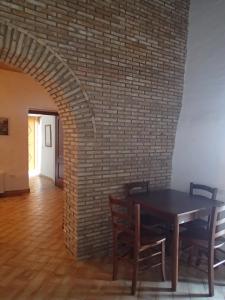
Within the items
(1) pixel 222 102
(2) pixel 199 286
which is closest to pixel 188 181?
(1) pixel 222 102

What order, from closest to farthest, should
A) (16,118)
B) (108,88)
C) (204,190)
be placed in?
(108,88), (204,190), (16,118)

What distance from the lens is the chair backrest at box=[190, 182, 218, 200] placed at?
355 centimetres

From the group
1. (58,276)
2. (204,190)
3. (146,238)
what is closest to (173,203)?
(146,238)

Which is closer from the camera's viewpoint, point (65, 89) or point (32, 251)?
point (65, 89)

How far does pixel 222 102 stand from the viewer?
3672mm

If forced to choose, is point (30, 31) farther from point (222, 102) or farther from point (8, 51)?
point (222, 102)

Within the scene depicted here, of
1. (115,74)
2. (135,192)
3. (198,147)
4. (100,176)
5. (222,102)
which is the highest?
(115,74)

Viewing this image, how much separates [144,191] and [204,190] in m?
0.90

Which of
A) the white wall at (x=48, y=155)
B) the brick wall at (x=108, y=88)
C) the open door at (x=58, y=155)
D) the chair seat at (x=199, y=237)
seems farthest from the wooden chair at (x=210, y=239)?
the white wall at (x=48, y=155)

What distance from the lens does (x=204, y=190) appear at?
3848 mm

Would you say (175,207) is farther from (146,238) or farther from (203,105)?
(203,105)

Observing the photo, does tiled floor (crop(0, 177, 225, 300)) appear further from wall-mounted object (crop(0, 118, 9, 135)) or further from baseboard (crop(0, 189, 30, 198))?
wall-mounted object (crop(0, 118, 9, 135))

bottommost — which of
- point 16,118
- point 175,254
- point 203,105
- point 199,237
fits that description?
point 175,254

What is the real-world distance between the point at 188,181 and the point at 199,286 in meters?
1.63
